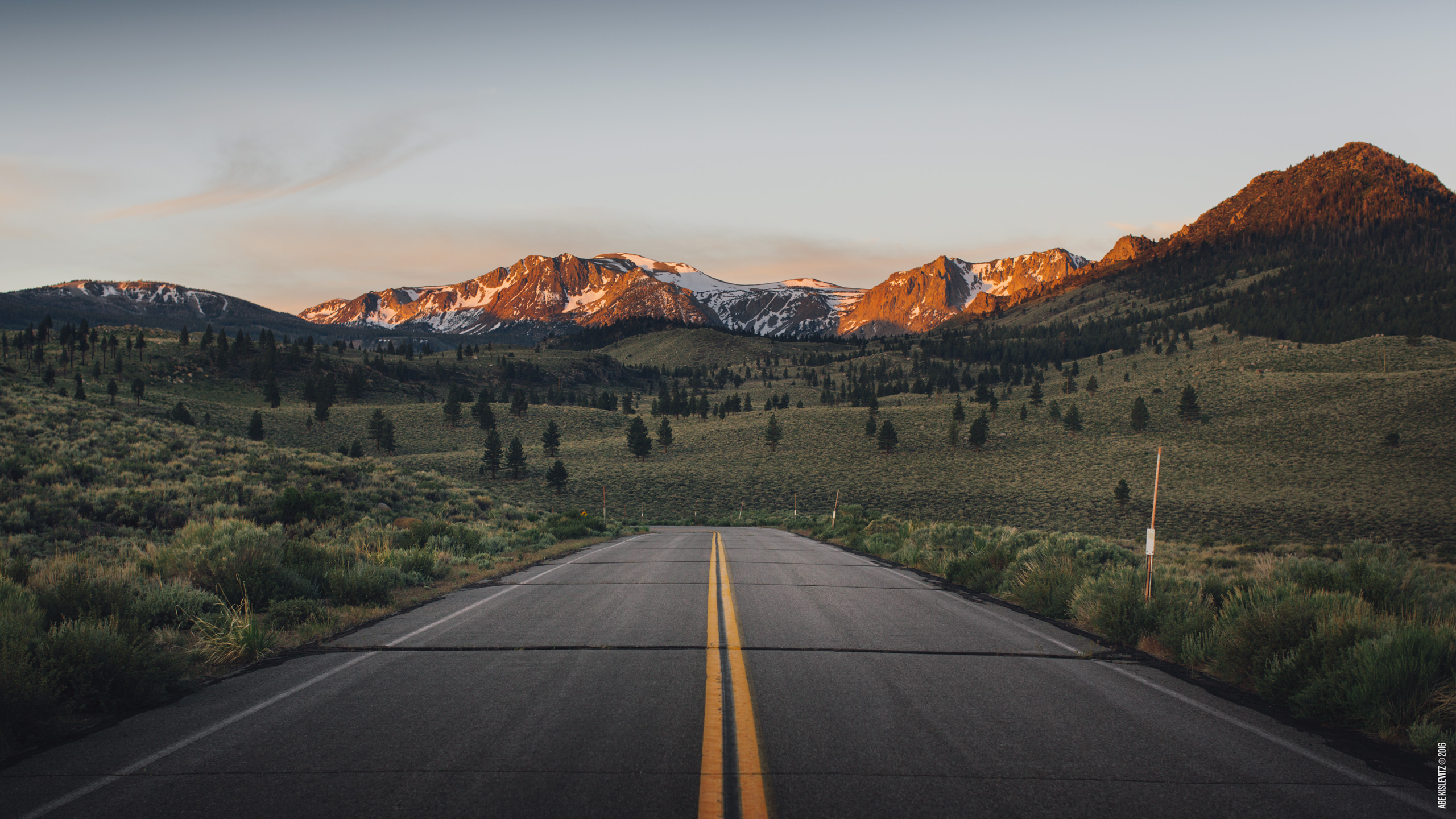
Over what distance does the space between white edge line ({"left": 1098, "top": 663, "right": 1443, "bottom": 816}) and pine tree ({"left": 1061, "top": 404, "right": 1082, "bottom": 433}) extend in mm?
97730

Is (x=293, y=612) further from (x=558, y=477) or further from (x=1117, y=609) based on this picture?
(x=558, y=477)

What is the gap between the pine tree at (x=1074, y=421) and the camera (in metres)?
93.8

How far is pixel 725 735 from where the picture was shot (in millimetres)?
4406

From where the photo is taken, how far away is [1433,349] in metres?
131

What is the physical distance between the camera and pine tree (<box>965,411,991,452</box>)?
86.9 m

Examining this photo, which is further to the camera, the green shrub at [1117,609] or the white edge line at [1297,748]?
the green shrub at [1117,609]

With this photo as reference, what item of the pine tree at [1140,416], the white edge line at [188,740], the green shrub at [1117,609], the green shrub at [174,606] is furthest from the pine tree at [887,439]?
the green shrub at [174,606]

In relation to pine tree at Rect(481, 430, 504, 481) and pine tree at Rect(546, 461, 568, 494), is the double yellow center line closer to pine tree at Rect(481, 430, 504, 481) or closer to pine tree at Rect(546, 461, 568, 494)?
pine tree at Rect(546, 461, 568, 494)

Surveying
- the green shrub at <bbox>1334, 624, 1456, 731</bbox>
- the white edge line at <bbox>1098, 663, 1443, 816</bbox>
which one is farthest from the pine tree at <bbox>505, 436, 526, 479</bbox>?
the green shrub at <bbox>1334, 624, 1456, 731</bbox>

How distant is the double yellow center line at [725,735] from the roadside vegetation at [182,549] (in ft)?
14.4

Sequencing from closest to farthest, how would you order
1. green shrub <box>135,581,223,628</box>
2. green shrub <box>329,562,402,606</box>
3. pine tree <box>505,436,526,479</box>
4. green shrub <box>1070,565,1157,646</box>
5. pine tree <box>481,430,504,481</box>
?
green shrub <box>135,581,223,628</box>
green shrub <box>1070,565,1157,646</box>
green shrub <box>329,562,402,606</box>
pine tree <box>481,430,504,481</box>
pine tree <box>505,436,526,479</box>

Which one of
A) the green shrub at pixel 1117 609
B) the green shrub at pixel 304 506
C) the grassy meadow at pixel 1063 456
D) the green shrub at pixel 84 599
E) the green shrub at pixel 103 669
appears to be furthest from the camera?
the grassy meadow at pixel 1063 456

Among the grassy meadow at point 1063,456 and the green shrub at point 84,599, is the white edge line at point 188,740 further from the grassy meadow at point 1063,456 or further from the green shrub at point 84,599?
the grassy meadow at point 1063,456

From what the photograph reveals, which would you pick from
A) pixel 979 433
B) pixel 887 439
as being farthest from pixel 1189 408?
pixel 887 439
